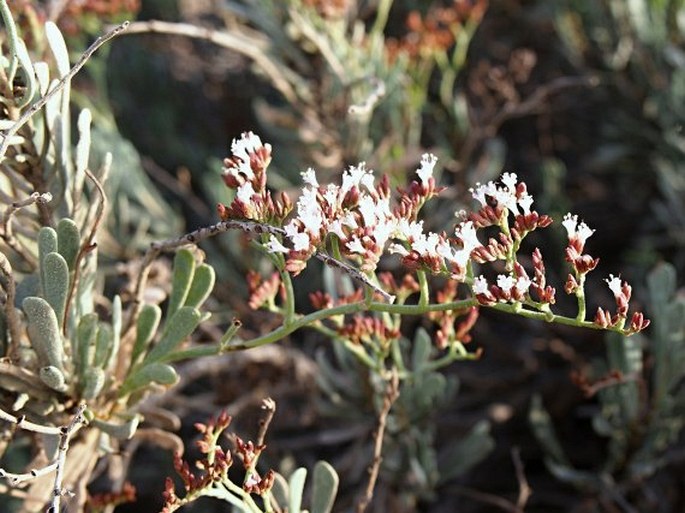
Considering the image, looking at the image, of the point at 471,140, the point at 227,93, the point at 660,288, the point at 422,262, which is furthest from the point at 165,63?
the point at 422,262

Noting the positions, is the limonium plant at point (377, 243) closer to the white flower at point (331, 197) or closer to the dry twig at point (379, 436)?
the white flower at point (331, 197)

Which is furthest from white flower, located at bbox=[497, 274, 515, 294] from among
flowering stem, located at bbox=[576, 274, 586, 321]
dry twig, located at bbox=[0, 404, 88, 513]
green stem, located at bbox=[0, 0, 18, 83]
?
green stem, located at bbox=[0, 0, 18, 83]

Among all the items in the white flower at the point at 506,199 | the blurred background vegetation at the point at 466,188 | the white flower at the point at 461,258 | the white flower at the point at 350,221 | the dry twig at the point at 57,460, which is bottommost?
the dry twig at the point at 57,460

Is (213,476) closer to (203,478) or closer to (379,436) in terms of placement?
(203,478)

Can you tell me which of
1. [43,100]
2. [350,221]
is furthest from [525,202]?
[43,100]

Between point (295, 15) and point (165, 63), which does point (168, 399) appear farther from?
point (165, 63)

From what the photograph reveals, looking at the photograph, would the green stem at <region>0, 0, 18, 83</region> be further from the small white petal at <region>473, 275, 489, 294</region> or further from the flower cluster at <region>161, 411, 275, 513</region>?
the small white petal at <region>473, 275, 489, 294</region>

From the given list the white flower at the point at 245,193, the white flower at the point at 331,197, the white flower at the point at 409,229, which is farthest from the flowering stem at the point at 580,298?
the white flower at the point at 245,193
